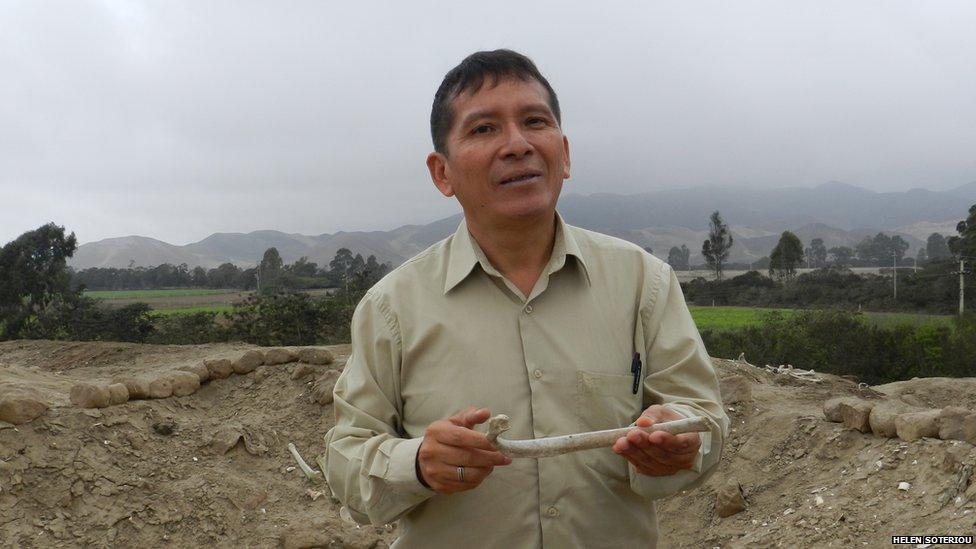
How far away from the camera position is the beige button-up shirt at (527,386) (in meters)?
1.72

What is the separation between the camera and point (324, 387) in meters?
8.31

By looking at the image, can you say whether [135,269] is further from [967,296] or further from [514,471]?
[514,471]

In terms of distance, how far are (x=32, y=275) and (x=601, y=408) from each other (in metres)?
23.8

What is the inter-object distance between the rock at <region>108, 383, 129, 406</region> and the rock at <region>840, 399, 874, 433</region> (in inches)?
252

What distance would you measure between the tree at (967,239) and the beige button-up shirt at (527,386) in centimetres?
3002

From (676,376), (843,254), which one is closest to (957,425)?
(676,376)

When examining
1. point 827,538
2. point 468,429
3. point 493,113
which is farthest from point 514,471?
point 827,538

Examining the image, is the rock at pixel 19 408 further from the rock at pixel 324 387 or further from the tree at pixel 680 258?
the tree at pixel 680 258

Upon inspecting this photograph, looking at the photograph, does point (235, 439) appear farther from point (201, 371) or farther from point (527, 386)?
point (527, 386)

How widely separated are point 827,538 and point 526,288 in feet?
13.2

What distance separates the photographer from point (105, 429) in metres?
6.77

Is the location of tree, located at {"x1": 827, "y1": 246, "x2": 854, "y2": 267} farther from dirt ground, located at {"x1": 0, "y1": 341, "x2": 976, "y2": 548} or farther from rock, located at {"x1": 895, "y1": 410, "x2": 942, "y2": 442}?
rock, located at {"x1": 895, "y1": 410, "x2": 942, "y2": 442}

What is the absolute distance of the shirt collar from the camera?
180 cm

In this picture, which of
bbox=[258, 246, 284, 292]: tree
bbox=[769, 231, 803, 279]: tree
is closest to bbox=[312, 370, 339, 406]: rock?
bbox=[258, 246, 284, 292]: tree
